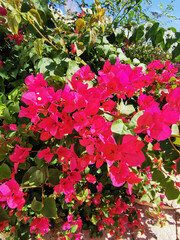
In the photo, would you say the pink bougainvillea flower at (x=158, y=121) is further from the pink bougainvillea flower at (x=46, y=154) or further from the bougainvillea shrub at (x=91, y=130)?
the pink bougainvillea flower at (x=46, y=154)

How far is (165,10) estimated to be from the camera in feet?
12.9

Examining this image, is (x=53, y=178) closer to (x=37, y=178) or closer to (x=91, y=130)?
(x=37, y=178)

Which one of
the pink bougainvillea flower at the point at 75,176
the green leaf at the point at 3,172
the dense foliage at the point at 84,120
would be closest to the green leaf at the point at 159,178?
the dense foliage at the point at 84,120

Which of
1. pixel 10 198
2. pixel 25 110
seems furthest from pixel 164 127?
pixel 10 198

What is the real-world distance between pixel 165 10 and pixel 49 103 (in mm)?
5015

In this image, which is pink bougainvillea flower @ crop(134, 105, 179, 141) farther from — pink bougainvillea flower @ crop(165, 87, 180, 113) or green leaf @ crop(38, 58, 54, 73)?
green leaf @ crop(38, 58, 54, 73)

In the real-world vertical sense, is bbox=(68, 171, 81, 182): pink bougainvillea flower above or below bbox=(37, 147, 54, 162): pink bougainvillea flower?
below

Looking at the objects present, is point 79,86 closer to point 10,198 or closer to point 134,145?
point 134,145

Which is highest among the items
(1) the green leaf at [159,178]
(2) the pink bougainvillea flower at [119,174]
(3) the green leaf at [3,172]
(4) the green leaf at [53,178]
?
(2) the pink bougainvillea flower at [119,174]

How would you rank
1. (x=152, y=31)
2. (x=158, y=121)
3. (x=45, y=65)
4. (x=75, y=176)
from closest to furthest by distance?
(x=158, y=121)
(x=75, y=176)
(x=45, y=65)
(x=152, y=31)

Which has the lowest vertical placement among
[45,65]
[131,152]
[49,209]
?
[49,209]

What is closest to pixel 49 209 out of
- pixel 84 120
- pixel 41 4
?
pixel 84 120

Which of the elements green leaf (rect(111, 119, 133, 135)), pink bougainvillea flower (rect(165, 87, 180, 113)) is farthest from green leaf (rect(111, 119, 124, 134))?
pink bougainvillea flower (rect(165, 87, 180, 113))

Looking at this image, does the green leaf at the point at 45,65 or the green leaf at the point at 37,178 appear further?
the green leaf at the point at 45,65
